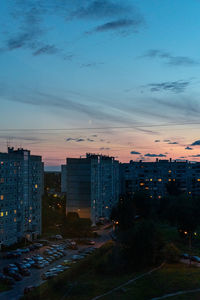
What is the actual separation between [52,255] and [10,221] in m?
8.99

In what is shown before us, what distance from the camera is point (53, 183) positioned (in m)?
164

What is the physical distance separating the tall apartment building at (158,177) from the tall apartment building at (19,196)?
46862 millimetres

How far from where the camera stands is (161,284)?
28.7m

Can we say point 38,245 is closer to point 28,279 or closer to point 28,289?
point 28,279

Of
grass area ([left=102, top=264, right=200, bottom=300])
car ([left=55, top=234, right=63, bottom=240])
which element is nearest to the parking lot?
car ([left=55, top=234, right=63, bottom=240])

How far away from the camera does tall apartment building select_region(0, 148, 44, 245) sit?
4750 cm

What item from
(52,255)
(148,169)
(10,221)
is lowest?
(52,255)

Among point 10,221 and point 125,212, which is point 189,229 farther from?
point 10,221

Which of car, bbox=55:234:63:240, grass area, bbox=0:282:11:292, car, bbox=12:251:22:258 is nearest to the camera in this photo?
grass area, bbox=0:282:11:292

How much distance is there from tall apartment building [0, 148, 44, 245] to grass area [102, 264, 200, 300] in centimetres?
2348

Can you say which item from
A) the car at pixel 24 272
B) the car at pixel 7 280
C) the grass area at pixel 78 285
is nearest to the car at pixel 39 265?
the car at pixel 24 272

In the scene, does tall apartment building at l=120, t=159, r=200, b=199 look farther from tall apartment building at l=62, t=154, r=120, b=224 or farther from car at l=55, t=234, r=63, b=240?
car at l=55, t=234, r=63, b=240

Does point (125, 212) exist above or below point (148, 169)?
below

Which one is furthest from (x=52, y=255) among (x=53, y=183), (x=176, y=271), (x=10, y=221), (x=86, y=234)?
(x=53, y=183)
